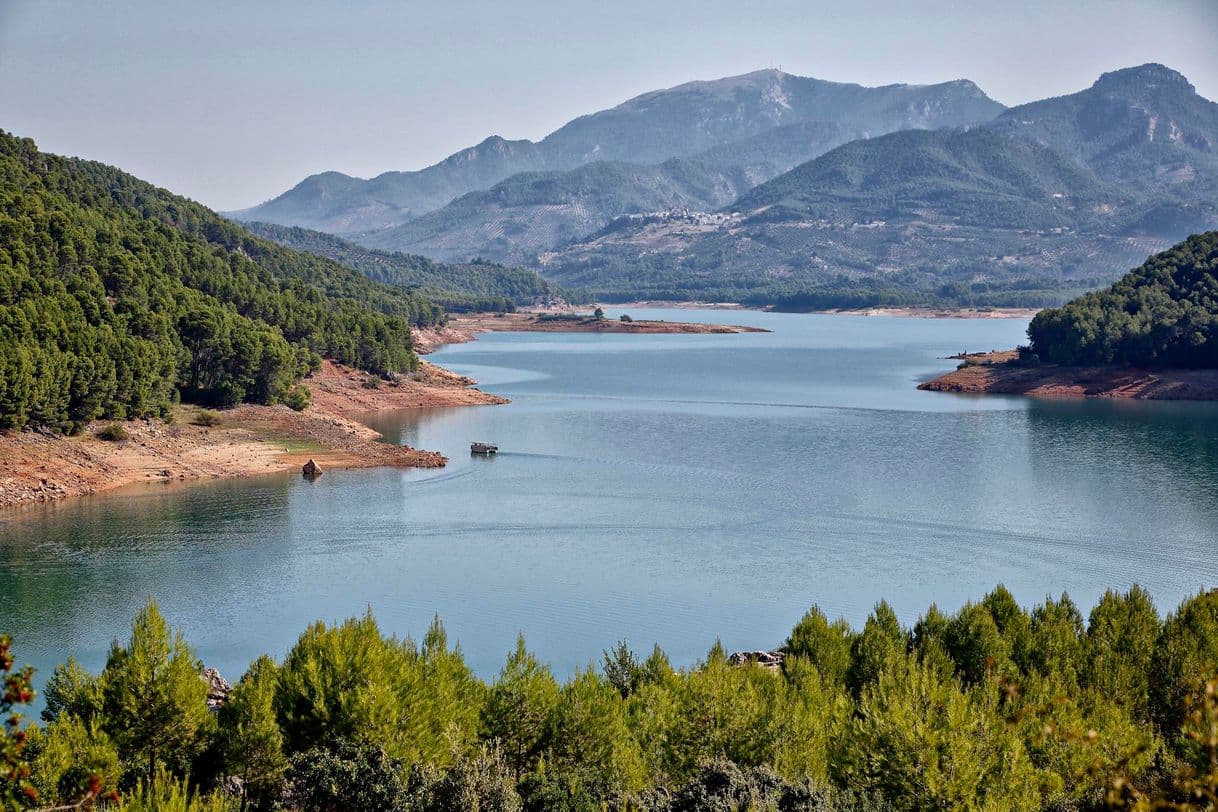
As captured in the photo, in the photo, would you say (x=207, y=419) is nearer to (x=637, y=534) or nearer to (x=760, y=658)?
(x=637, y=534)

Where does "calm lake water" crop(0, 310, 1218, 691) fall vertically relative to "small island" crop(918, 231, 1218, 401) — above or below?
below

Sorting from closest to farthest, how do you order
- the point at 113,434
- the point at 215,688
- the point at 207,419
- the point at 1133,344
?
1. the point at 215,688
2. the point at 113,434
3. the point at 207,419
4. the point at 1133,344

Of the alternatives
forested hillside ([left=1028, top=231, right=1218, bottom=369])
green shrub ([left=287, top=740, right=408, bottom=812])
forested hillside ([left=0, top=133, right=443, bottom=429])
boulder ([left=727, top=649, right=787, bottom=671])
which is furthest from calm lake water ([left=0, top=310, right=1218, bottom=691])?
forested hillside ([left=1028, top=231, right=1218, bottom=369])

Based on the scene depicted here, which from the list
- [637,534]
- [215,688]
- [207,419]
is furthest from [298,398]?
[215,688]

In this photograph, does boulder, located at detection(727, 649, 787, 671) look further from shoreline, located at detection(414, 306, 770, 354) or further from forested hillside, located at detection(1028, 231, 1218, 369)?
shoreline, located at detection(414, 306, 770, 354)

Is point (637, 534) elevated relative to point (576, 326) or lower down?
lower down

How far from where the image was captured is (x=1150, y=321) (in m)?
93.1

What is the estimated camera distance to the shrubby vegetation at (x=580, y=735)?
20203mm

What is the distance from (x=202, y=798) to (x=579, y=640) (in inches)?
617

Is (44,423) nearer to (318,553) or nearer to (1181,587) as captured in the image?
(318,553)

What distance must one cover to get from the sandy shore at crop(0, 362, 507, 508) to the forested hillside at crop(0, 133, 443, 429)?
4.28ft

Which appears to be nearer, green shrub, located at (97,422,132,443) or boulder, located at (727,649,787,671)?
boulder, located at (727,649,787,671)

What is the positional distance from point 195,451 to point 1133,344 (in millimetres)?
68064

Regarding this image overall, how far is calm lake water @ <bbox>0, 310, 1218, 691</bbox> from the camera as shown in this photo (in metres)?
37.3
